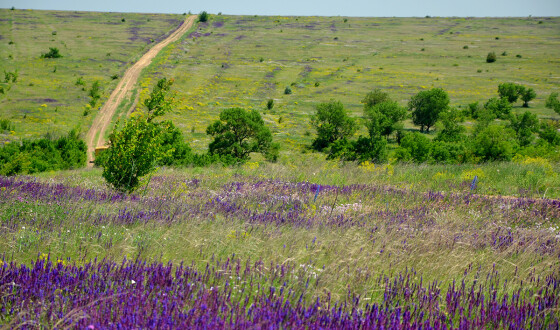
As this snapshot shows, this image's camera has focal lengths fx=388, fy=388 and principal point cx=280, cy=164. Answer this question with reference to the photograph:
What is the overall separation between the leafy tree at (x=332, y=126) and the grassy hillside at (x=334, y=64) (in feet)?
6.31

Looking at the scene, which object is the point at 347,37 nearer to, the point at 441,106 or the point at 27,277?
the point at 441,106

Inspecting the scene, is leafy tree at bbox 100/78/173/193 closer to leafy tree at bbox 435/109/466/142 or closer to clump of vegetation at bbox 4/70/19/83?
leafy tree at bbox 435/109/466/142

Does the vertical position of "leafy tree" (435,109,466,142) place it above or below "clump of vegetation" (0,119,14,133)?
above

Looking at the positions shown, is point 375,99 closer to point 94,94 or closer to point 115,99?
point 115,99

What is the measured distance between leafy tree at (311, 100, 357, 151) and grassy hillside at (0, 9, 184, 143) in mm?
22641

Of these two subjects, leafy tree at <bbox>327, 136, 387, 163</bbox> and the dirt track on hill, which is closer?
leafy tree at <bbox>327, 136, 387, 163</bbox>

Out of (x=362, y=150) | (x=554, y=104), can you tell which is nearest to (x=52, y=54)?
(x=362, y=150)

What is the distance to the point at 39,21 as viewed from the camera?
9369 centimetres

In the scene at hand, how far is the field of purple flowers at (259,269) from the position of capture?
2779mm

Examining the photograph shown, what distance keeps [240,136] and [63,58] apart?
161 feet

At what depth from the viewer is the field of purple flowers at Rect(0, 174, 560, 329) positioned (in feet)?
9.12

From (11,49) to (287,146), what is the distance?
58108 mm

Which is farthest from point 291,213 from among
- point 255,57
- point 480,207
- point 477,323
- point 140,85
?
point 255,57

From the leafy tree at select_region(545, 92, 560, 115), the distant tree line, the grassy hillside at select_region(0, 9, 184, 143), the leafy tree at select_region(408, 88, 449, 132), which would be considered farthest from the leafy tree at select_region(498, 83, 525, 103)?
the grassy hillside at select_region(0, 9, 184, 143)
